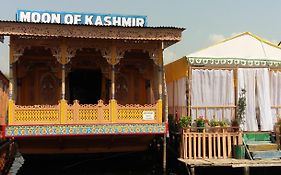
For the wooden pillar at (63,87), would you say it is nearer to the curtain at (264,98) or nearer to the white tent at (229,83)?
the white tent at (229,83)

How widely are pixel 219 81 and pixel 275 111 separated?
2703mm

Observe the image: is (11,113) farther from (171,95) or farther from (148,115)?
(171,95)

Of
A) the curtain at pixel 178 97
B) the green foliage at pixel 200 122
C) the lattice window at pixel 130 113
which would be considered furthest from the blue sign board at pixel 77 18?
the green foliage at pixel 200 122

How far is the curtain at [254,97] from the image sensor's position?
15.4 metres

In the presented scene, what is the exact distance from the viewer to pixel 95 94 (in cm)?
1814

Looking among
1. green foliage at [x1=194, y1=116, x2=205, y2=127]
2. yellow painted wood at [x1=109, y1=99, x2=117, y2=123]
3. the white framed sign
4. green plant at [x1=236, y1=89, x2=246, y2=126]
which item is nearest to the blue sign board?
Answer: yellow painted wood at [x1=109, y1=99, x2=117, y2=123]

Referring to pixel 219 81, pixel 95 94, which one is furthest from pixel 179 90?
pixel 95 94

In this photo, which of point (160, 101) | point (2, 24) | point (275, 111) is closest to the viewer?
point (2, 24)

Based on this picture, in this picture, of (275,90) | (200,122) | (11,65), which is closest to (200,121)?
(200,122)

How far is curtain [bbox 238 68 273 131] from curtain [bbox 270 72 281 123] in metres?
0.41

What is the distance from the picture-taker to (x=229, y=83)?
15.4 metres

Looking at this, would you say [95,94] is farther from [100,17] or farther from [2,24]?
[2,24]

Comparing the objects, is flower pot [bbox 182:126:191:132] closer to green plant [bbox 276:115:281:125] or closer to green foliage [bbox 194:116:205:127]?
green foliage [bbox 194:116:205:127]

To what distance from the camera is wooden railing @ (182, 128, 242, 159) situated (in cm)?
1394
